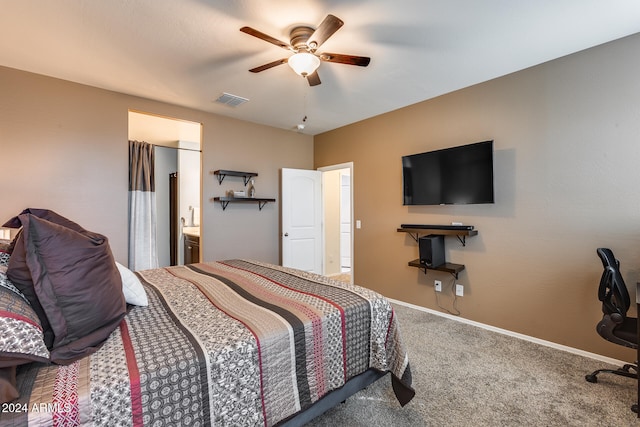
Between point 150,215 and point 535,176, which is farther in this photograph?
point 150,215

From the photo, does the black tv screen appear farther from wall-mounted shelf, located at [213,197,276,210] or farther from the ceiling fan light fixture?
wall-mounted shelf, located at [213,197,276,210]

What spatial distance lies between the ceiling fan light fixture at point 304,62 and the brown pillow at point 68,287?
1831 millimetres

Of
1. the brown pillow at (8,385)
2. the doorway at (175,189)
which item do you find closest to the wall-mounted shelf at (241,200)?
the doorway at (175,189)

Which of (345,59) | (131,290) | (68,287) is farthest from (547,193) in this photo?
(68,287)

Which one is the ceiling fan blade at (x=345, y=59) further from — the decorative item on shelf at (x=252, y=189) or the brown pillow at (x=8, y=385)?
the decorative item on shelf at (x=252, y=189)

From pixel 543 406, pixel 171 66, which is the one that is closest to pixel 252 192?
pixel 171 66

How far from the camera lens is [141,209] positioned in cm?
394

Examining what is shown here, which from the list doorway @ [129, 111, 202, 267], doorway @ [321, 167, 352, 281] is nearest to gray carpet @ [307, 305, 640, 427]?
doorway @ [321, 167, 352, 281]

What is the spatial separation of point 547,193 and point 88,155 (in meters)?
4.84

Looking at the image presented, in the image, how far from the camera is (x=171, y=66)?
9.18 feet

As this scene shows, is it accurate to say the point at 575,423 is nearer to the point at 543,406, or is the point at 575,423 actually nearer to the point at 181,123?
the point at 543,406

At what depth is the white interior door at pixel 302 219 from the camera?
4.77 metres

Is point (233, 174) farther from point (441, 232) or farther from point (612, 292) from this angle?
point (612, 292)

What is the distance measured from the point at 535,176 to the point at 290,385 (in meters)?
2.92
